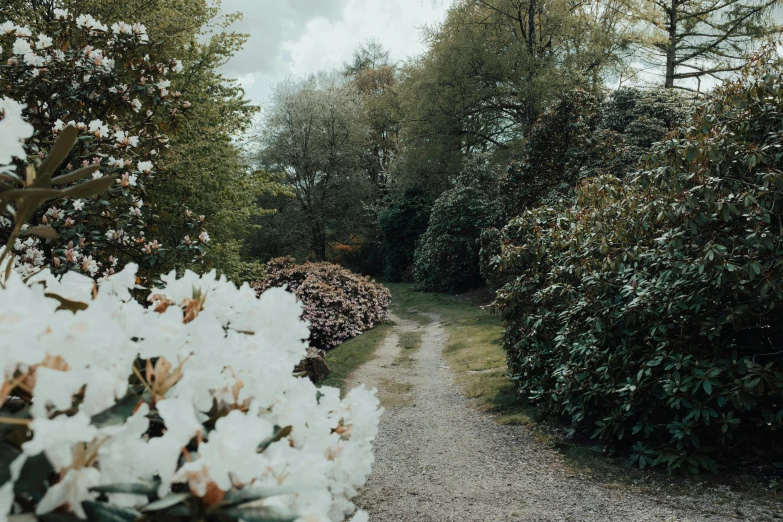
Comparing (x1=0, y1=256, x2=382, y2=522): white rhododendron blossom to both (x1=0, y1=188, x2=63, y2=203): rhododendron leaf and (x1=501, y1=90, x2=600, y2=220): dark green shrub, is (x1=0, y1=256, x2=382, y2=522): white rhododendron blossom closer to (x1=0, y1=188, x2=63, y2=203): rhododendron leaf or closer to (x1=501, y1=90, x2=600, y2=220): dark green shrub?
(x1=0, y1=188, x2=63, y2=203): rhododendron leaf

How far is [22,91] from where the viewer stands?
4.25 meters

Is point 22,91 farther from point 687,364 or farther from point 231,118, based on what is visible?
point 231,118

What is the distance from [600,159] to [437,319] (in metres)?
4.99

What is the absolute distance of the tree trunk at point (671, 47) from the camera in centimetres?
1769

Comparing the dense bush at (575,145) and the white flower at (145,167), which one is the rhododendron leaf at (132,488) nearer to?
the white flower at (145,167)

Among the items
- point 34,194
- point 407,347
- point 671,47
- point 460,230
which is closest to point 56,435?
point 34,194

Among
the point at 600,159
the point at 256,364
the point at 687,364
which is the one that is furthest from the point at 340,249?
the point at 256,364

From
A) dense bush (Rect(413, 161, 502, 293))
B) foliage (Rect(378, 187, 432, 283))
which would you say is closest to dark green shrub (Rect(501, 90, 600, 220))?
dense bush (Rect(413, 161, 502, 293))

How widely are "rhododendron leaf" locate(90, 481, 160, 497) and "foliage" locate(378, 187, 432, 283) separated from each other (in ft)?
65.4

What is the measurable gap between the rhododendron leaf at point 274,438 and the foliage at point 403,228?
64.9ft

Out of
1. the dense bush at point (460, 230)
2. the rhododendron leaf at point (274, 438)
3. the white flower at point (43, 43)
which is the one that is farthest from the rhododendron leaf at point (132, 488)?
the dense bush at point (460, 230)

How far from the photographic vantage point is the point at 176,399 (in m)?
0.67

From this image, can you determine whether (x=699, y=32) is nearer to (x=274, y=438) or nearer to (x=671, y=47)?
(x=671, y=47)

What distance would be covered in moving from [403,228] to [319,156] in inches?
179
